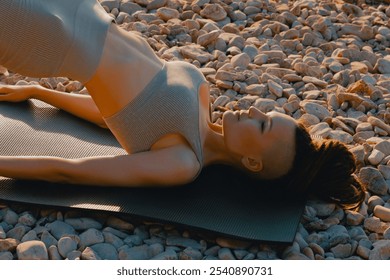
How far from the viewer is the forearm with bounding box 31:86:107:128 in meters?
3.56

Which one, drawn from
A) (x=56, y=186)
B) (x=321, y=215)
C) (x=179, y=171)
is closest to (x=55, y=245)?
(x=56, y=186)

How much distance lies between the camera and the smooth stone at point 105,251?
2.85 m

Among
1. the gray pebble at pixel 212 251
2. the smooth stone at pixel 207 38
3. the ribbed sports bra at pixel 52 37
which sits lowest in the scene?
the gray pebble at pixel 212 251

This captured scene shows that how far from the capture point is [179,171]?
3.05 meters

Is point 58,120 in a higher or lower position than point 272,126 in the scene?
lower

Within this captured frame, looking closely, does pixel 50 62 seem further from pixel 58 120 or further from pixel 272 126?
pixel 272 126

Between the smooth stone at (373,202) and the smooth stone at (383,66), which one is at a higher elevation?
the smooth stone at (383,66)

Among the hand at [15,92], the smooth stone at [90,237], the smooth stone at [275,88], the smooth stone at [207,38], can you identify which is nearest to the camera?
the smooth stone at [90,237]

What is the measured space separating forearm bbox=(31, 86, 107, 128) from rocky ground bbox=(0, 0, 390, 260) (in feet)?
0.74

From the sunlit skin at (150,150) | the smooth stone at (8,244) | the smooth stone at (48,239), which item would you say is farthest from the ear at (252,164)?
the smooth stone at (8,244)

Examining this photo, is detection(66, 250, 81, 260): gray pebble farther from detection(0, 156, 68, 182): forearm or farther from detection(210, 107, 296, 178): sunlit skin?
detection(210, 107, 296, 178): sunlit skin

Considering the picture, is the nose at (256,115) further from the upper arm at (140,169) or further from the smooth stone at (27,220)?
the smooth stone at (27,220)

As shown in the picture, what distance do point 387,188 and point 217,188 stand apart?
0.75 meters

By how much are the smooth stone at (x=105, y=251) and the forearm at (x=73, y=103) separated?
32.2 inches
